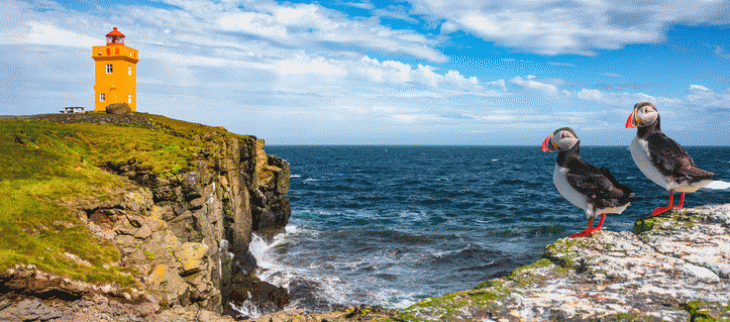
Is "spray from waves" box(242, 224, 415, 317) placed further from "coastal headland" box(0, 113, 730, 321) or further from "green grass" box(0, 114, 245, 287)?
"green grass" box(0, 114, 245, 287)

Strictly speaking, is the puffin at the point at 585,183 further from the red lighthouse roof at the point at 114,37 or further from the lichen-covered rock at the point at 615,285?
the red lighthouse roof at the point at 114,37

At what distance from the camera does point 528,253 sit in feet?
76.4

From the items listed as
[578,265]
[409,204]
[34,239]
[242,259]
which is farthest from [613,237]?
[409,204]

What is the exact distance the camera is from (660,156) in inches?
262

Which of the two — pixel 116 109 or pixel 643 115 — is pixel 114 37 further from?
pixel 643 115

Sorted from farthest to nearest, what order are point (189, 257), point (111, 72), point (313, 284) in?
point (111, 72) < point (313, 284) < point (189, 257)

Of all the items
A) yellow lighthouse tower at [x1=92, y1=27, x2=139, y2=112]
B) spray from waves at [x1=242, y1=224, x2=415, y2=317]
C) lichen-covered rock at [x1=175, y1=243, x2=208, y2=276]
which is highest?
yellow lighthouse tower at [x1=92, y1=27, x2=139, y2=112]

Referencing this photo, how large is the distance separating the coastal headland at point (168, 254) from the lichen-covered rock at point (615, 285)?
0.02m

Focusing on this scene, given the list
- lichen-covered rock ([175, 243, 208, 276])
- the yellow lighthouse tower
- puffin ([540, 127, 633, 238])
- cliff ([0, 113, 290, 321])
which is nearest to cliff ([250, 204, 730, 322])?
puffin ([540, 127, 633, 238])

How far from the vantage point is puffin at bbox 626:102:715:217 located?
21.5 ft

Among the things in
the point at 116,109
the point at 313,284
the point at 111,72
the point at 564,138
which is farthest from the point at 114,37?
the point at 564,138

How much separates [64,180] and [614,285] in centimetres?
1122

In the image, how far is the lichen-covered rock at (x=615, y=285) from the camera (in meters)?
4.62

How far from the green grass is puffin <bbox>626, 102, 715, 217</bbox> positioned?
899cm
